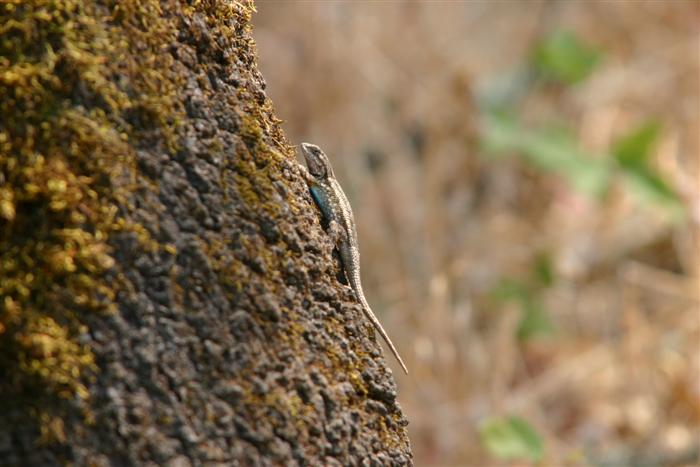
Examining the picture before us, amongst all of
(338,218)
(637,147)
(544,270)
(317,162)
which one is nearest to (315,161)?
(317,162)

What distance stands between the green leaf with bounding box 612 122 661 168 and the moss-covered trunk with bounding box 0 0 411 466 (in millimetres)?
4847

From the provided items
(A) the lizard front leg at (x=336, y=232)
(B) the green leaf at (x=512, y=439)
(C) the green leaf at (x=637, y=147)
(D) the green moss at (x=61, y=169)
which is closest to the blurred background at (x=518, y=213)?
(C) the green leaf at (x=637, y=147)

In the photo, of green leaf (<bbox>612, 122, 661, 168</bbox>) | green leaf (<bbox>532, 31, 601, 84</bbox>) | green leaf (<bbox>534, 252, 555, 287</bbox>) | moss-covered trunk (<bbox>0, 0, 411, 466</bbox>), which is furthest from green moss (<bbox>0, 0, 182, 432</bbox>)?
green leaf (<bbox>532, 31, 601, 84</bbox>)

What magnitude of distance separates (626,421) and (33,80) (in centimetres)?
573

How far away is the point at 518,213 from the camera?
845cm

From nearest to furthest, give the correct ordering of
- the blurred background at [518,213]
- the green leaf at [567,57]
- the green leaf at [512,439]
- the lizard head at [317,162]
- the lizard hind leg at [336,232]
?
the lizard hind leg at [336,232] < the lizard head at [317,162] < the green leaf at [512,439] < the blurred background at [518,213] < the green leaf at [567,57]

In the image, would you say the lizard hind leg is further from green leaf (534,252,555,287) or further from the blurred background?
green leaf (534,252,555,287)

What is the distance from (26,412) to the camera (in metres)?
1.75

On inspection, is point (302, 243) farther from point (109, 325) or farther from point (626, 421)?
point (626, 421)

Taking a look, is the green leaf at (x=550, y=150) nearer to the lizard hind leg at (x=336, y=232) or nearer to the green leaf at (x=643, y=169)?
the green leaf at (x=643, y=169)

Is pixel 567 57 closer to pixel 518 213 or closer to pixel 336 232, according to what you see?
pixel 518 213

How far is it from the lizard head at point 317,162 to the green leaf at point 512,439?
2037 millimetres

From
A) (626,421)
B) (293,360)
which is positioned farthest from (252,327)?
(626,421)

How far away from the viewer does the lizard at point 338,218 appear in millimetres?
2627
